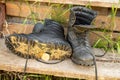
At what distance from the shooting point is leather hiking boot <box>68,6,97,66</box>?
4.28 feet

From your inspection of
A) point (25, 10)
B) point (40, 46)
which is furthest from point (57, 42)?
point (25, 10)

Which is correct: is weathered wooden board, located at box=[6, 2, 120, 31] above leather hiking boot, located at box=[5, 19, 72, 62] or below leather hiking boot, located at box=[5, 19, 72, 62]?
above

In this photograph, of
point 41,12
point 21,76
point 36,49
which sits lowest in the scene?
point 21,76

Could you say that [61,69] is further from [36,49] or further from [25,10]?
[25,10]

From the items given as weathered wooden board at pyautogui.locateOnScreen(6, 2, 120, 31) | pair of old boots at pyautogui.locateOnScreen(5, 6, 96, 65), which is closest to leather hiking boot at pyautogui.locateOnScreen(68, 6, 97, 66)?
pair of old boots at pyautogui.locateOnScreen(5, 6, 96, 65)

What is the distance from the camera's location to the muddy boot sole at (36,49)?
129 centimetres

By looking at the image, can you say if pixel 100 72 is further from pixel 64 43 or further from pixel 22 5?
pixel 22 5

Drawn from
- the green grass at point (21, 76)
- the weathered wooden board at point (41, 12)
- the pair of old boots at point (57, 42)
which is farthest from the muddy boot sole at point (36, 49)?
the weathered wooden board at point (41, 12)

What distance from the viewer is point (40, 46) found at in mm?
1308

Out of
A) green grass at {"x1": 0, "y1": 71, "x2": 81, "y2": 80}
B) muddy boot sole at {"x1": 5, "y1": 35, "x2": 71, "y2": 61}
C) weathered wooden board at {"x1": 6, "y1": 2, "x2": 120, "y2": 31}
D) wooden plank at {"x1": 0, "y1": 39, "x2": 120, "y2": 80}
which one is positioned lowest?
green grass at {"x1": 0, "y1": 71, "x2": 81, "y2": 80}

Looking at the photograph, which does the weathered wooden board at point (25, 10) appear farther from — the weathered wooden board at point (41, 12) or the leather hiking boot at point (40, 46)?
the leather hiking boot at point (40, 46)

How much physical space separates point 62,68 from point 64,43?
0.12 meters

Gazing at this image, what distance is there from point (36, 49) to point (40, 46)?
0.02 m

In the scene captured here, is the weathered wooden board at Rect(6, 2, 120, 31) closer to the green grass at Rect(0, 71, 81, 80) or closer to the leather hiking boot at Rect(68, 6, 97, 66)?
the leather hiking boot at Rect(68, 6, 97, 66)
